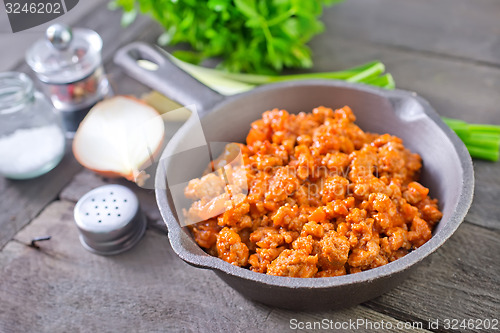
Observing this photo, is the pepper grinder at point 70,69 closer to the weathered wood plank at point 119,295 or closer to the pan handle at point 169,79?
the pan handle at point 169,79

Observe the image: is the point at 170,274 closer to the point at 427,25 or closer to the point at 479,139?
the point at 479,139

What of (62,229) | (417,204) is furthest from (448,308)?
(62,229)

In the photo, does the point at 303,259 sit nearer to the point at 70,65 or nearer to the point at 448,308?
the point at 448,308

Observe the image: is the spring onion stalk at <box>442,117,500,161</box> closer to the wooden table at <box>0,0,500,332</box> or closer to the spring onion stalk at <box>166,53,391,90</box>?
the wooden table at <box>0,0,500,332</box>

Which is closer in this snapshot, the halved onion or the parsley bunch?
the halved onion

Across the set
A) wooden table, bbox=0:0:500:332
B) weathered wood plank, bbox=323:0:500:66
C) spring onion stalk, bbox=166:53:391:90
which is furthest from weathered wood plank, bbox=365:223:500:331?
weathered wood plank, bbox=323:0:500:66

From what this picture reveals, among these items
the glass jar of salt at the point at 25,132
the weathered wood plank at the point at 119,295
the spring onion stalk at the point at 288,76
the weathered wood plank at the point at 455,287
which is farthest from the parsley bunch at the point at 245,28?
the weathered wood plank at the point at 455,287

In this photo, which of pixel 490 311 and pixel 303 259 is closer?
pixel 303 259
